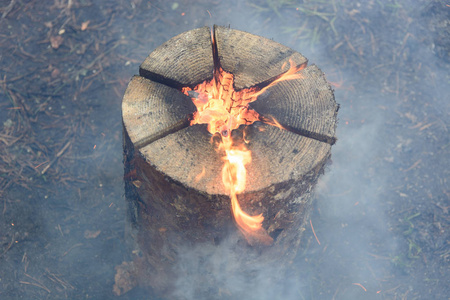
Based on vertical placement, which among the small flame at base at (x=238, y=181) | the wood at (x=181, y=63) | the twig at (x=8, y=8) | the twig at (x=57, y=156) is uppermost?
the wood at (x=181, y=63)

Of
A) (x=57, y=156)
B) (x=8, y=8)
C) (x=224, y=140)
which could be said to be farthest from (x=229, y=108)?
(x=8, y=8)

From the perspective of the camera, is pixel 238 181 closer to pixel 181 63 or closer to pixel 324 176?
pixel 181 63

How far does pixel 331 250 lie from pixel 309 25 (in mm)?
3335

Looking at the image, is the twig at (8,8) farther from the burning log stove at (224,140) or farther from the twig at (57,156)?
the burning log stove at (224,140)

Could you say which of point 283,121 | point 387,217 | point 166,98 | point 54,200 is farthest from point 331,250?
point 54,200

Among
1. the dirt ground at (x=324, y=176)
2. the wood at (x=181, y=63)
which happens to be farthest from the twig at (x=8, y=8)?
the wood at (x=181, y=63)

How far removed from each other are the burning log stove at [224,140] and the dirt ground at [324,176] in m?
1.27

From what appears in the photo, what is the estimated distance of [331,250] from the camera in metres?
4.57

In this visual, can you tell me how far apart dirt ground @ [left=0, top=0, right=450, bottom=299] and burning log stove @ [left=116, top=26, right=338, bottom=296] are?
127cm

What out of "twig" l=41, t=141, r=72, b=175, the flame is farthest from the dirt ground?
the flame

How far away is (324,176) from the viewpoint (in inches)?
196

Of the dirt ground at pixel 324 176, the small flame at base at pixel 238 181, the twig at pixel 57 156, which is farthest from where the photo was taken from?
the twig at pixel 57 156

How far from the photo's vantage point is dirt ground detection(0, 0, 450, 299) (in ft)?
14.3

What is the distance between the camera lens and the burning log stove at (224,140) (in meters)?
2.64
